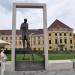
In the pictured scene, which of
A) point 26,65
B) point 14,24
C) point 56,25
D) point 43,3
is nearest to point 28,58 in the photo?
point 26,65

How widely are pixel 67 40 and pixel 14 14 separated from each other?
138m

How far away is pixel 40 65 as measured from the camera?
16.2 m

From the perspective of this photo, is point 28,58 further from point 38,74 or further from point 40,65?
point 38,74

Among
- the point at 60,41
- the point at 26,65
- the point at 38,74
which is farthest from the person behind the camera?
the point at 60,41

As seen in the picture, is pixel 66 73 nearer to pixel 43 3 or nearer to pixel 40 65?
pixel 40 65

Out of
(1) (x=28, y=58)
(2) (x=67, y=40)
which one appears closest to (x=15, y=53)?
(1) (x=28, y=58)

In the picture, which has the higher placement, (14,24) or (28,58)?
(14,24)

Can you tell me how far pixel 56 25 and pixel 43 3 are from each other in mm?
128218

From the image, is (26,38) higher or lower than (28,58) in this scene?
higher

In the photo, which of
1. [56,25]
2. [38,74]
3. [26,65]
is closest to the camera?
[38,74]

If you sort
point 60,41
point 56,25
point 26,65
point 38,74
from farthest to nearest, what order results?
point 60,41, point 56,25, point 26,65, point 38,74

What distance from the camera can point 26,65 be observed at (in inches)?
→ 627

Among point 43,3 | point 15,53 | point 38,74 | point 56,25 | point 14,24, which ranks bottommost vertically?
point 38,74

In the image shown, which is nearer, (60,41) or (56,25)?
(56,25)
